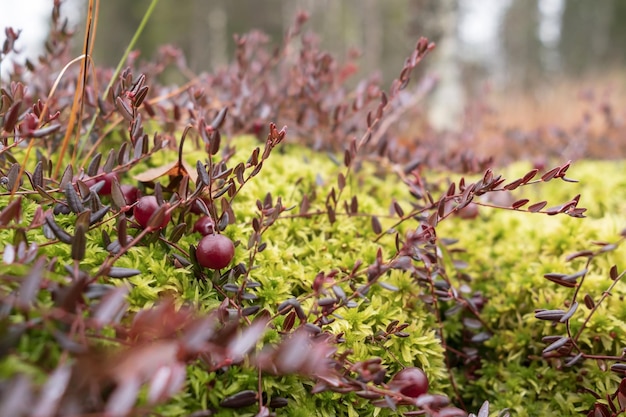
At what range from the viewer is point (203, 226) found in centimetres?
127

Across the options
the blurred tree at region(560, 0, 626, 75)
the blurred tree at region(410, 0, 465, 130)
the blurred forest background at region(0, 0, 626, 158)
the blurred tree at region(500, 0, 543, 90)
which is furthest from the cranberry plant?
the blurred tree at region(500, 0, 543, 90)

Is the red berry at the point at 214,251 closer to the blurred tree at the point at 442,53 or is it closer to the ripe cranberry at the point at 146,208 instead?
the ripe cranberry at the point at 146,208

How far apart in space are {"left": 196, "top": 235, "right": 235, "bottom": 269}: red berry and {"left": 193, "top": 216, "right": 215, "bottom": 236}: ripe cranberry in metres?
0.12

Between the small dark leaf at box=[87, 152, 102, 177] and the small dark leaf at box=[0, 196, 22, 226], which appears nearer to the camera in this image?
the small dark leaf at box=[0, 196, 22, 226]

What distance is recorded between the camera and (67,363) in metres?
0.81

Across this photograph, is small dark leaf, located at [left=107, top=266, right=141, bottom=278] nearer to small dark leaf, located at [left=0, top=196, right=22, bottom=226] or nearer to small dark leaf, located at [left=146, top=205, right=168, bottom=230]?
small dark leaf, located at [left=146, top=205, right=168, bottom=230]

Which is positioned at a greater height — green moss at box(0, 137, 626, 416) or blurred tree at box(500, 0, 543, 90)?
blurred tree at box(500, 0, 543, 90)

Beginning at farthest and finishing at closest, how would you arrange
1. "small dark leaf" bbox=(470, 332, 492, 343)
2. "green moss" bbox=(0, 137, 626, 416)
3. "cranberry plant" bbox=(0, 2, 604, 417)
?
"small dark leaf" bbox=(470, 332, 492, 343)
"green moss" bbox=(0, 137, 626, 416)
"cranberry plant" bbox=(0, 2, 604, 417)

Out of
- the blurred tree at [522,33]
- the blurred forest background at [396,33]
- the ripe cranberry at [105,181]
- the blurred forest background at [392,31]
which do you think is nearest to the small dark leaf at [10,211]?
the ripe cranberry at [105,181]

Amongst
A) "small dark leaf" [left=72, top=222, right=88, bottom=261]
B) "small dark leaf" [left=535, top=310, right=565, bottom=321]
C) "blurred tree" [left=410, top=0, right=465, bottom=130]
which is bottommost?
"small dark leaf" [left=535, top=310, right=565, bottom=321]

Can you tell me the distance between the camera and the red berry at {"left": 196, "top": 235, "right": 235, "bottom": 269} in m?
1.10

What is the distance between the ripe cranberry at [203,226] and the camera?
1246mm

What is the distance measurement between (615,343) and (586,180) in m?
1.33

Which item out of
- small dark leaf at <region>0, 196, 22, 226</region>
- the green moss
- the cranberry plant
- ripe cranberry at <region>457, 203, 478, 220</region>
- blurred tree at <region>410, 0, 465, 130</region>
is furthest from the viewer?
blurred tree at <region>410, 0, 465, 130</region>
